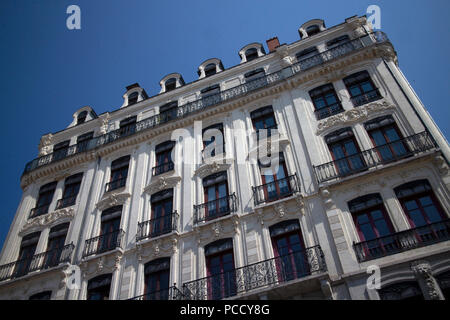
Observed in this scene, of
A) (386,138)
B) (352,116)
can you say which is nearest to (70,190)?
(352,116)

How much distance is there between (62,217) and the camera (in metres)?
18.0

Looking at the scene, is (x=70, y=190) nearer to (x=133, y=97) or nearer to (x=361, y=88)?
(x=133, y=97)

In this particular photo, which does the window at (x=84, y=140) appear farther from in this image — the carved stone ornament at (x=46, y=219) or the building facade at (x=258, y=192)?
the carved stone ornament at (x=46, y=219)

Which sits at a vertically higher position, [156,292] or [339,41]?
[339,41]

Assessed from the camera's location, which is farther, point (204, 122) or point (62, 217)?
point (204, 122)

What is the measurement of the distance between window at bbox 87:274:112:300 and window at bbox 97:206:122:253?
125cm

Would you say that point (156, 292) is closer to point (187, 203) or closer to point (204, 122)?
point (187, 203)

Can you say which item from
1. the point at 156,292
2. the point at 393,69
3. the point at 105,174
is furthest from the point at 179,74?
the point at 156,292

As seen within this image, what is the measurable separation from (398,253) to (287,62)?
1246 cm

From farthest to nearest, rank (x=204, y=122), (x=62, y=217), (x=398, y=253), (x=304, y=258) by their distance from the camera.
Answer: (x=204, y=122), (x=62, y=217), (x=304, y=258), (x=398, y=253)

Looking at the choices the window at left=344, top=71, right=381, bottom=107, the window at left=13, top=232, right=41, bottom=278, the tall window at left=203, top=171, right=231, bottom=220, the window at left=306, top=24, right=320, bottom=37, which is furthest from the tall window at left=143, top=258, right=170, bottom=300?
the window at left=306, top=24, right=320, bottom=37

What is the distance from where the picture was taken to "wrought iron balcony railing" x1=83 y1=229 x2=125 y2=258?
15660 millimetres

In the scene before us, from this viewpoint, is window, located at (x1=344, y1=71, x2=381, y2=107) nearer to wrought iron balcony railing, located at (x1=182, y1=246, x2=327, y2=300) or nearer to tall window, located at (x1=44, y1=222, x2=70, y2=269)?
wrought iron balcony railing, located at (x1=182, y1=246, x2=327, y2=300)

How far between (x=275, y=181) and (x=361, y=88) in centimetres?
628
